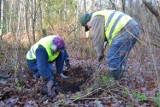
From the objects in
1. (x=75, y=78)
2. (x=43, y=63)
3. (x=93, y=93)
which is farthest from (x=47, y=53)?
(x=93, y=93)

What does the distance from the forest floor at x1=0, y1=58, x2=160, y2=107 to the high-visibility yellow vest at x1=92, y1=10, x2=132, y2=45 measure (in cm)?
72

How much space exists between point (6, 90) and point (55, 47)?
1.27 meters

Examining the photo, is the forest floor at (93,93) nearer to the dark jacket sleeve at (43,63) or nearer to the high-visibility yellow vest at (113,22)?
the dark jacket sleeve at (43,63)

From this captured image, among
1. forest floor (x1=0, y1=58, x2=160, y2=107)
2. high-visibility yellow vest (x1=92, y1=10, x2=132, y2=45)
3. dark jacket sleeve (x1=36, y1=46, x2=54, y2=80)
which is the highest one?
high-visibility yellow vest (x1=92, y1=10, x2=132, y2=45)

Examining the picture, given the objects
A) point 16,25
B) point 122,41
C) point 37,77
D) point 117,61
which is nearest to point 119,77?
point 117,61

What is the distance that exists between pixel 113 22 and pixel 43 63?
1567 mm

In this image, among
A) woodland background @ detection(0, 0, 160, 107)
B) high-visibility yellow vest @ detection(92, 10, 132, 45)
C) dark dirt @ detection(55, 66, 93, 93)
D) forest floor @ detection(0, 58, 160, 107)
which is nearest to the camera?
woodland background @ detection(0, 0, 160, 107)

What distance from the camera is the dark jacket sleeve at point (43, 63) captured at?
18.1 ft

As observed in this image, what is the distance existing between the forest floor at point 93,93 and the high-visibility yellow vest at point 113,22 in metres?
0.72

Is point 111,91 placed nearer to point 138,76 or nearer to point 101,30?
point 101,30

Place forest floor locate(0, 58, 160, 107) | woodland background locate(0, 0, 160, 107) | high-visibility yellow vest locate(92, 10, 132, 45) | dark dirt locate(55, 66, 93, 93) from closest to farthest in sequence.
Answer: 1. woodland background locate(0, 0, 160, 107)
2. forest floor locate(0, 58, 160, 107)
3. high-visibility yellow vest locate(92, 10, 132, 45)
4. dark dirt locate(55, 66, 93, 93)

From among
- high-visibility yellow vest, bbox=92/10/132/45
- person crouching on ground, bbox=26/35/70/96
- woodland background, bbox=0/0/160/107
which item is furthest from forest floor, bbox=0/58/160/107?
high-visibility yellow vest, bbox=92/10/132/45

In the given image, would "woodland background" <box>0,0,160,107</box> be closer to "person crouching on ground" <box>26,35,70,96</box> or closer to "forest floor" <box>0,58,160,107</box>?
"forest floor" <box>0,58,160,107</box>

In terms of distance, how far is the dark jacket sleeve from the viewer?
218 inches
